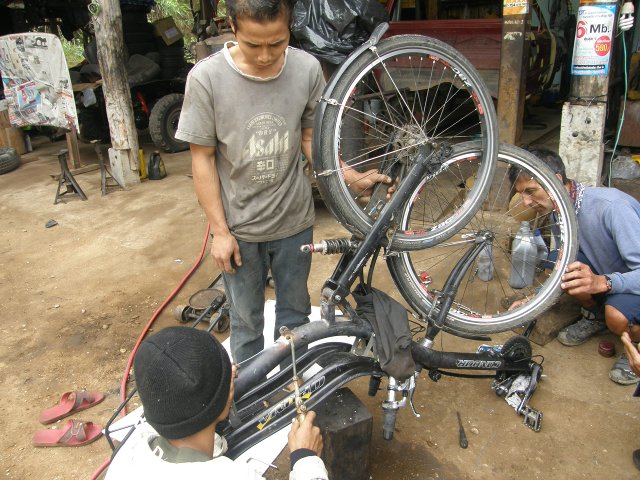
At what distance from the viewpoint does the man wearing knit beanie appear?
4.57 feet

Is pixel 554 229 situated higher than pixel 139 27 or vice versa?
pixel 139 27

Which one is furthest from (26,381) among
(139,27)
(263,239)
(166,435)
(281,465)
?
(139,27)

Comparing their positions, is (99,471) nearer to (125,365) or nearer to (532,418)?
(125,365)

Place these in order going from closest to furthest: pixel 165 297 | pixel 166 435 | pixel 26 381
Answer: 1. pixel 166 435
2. pixel 26 381
3. pixel 165 297

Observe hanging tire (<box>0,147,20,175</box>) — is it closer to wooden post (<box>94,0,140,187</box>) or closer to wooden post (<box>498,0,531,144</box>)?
wooden post (<box>94,0,140,187</box>)

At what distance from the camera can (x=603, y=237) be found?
2805 millimetres

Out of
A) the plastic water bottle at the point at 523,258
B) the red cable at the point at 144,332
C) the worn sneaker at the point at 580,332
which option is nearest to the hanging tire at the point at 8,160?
the red cable at the point at 144,332

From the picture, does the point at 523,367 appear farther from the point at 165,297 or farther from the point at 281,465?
the point at 165,297

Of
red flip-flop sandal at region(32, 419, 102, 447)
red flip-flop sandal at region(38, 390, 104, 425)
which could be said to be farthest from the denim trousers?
red flip-flop sandal at region(38, 390, 104, 425)

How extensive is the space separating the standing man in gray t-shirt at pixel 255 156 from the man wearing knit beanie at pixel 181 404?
2.42ft

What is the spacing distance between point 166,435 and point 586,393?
2.31 m

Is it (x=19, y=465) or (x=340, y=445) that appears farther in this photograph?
(x=19, y=465)

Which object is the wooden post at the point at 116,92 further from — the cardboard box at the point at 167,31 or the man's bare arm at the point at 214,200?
the man's bare arm at the point at 214,200

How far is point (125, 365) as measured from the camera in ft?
10.9
